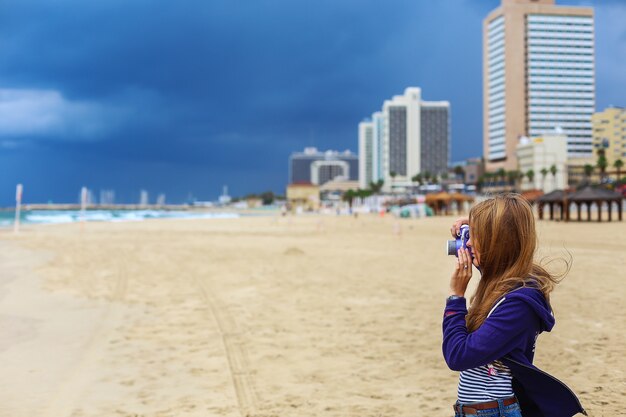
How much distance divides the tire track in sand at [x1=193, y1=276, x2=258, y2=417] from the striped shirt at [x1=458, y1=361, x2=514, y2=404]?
2.70 meters

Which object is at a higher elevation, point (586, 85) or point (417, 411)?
point (586, 85)

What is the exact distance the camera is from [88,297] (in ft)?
31.3

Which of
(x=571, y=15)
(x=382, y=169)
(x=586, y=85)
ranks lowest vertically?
(x=382, y=169)

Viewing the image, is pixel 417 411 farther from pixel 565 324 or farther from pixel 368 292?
pixel 368 292

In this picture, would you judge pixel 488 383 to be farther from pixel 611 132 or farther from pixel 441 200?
pixel 611 132

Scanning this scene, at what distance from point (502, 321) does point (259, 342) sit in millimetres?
5037

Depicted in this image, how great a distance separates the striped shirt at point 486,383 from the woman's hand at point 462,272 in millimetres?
255

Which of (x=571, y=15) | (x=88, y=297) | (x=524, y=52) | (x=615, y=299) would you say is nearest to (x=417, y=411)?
(x=615, y=299)

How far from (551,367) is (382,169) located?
187989 mm

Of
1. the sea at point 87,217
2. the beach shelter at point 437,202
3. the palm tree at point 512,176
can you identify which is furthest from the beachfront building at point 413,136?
the beach shelter at point 437,202

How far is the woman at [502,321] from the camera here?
5.42 ft

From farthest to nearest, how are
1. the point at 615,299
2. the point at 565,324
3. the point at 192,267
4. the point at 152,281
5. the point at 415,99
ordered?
the point at 415,99
the point at 192,267
the point at 152,281
the point at 615,299
the point at 565,324

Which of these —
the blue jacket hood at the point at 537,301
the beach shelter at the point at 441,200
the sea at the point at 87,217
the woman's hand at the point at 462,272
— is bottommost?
the sea at the point at 87,217

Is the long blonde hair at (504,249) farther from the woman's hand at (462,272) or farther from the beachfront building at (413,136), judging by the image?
the beachfront building at (413,136)
